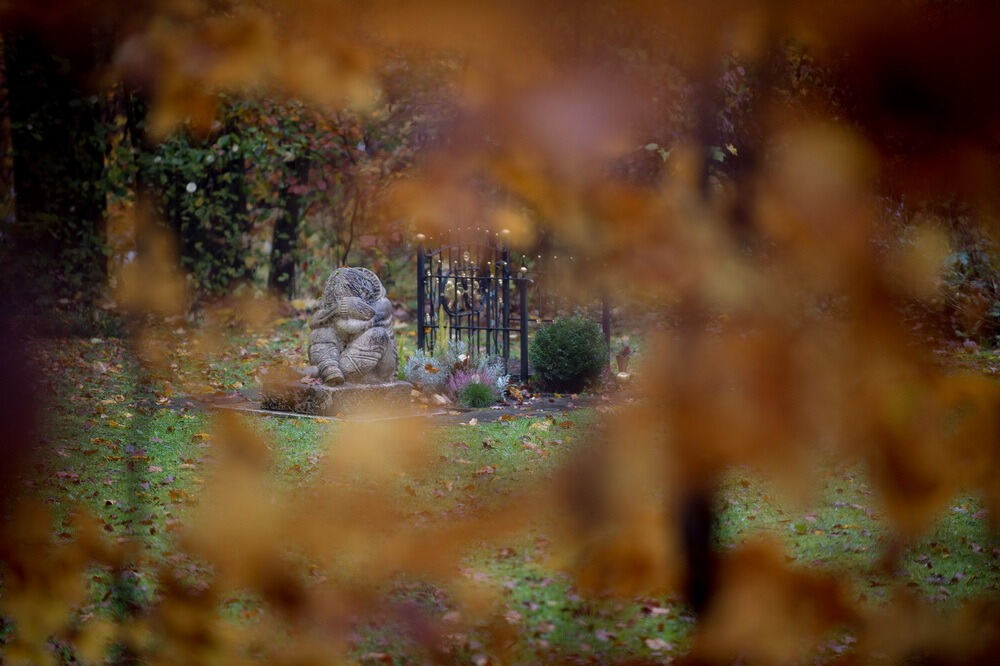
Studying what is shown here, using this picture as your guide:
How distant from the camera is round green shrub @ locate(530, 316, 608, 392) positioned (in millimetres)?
7152

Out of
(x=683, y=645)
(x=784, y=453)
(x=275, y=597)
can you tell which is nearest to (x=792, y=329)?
(x=784, y=453)

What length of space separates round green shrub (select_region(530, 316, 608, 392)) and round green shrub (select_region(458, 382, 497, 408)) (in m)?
0.58

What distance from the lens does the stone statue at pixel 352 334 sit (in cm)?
663

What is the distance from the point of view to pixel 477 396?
6.72m

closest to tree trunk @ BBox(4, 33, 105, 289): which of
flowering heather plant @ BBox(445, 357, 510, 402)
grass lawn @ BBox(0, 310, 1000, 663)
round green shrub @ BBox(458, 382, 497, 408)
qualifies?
grass lawn @ BBox(0, 310, 1000, 663)

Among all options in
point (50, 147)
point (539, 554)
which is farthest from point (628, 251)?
point (50, 147)

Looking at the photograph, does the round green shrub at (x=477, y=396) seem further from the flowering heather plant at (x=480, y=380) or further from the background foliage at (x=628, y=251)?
the background foliage at (x=628, y=251)

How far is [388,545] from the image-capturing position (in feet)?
2.69

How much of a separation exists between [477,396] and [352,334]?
949 millimetres

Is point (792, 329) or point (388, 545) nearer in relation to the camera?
point (792, 329)

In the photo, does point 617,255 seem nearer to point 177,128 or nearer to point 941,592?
point 177,128

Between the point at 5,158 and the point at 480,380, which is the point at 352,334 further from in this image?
the point at 5,158

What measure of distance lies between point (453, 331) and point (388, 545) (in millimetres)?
8298

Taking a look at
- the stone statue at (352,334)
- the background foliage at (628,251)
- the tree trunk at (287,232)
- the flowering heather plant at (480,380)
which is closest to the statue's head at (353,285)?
the stone statue at (352,334)
